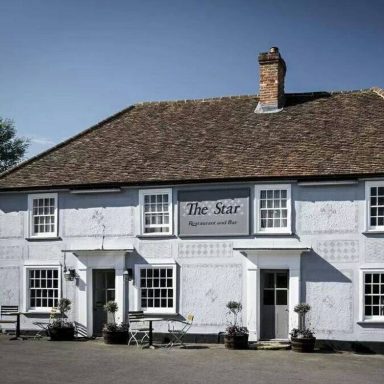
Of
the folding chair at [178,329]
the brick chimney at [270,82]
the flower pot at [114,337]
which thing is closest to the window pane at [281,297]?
the folding chair at [178,329]

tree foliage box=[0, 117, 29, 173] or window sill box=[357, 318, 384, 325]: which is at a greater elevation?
tree foliage box=[0, 117, 29, 173]

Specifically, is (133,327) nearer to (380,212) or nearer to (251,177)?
(251,177)

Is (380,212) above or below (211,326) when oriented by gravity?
above

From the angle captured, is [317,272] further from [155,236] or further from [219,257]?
[155,236]

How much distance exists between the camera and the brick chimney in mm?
25578

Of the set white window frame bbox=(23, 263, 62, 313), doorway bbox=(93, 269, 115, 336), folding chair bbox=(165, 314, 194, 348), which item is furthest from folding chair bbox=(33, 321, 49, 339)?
Answer: folding chair bbox=(165, 314, 194, 348)

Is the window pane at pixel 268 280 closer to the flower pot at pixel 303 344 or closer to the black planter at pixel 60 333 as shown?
the flower pot at pixel 303 344

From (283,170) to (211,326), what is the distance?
5.67 m

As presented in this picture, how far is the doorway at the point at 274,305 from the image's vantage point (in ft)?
71.5

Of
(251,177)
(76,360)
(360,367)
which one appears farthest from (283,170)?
(76,360)

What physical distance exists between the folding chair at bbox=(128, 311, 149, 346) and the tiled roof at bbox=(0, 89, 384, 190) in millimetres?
4484

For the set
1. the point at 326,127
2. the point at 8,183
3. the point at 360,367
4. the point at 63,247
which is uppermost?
the point at 326,127

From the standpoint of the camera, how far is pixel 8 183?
2486 cm

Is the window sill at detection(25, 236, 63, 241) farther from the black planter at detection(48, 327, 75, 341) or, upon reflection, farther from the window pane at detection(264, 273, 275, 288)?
the window pane at detection(264, 273, 275, 288)
